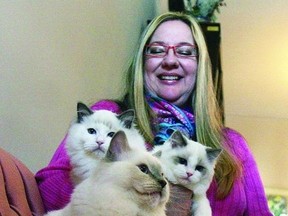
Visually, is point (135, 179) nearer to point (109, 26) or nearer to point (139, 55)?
point (139, 55)

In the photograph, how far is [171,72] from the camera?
59.9 inches

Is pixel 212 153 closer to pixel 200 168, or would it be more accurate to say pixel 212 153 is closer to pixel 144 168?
pixel 200 168

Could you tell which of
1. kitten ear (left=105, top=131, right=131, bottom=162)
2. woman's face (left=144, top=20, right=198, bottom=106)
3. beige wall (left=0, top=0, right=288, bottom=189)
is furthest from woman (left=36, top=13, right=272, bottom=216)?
kitten ear (left=105, top=131, right=131, bottom=162)

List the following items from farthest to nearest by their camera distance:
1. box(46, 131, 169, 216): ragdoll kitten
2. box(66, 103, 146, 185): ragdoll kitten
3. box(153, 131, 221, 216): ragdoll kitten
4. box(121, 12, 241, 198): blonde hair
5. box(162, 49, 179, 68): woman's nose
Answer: box(162, 49, 179, 68): woman's nose < box(121, 12, 241, 198): blonde hair < box(153, 131, 221, 216): ragdoll kitten < box(66, 103, 146, 185): ragdoll kitten < box(46, 131, 169, 216): ragdoll kitten

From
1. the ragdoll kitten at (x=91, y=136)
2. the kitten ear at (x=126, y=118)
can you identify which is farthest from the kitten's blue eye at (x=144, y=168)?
the kitten ear at (x=126, y=118)

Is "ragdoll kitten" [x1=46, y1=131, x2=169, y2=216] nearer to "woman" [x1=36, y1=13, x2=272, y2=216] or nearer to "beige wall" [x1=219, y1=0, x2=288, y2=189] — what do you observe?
"woman" [x1=36, y1=13, x2=272, y2=216]

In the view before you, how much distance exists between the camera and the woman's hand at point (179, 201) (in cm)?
99

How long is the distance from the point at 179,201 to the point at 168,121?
37cm

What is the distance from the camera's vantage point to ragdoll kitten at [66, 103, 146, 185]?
99cm

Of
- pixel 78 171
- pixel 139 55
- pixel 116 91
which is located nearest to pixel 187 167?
pixel 78 171

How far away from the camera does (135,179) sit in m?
0.73

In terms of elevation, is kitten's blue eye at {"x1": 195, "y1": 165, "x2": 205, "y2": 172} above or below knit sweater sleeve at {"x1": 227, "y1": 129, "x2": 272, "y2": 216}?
above

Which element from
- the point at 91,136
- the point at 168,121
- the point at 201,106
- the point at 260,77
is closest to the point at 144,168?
the point at 91,136

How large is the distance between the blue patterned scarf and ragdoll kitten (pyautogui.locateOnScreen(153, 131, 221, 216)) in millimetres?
127
